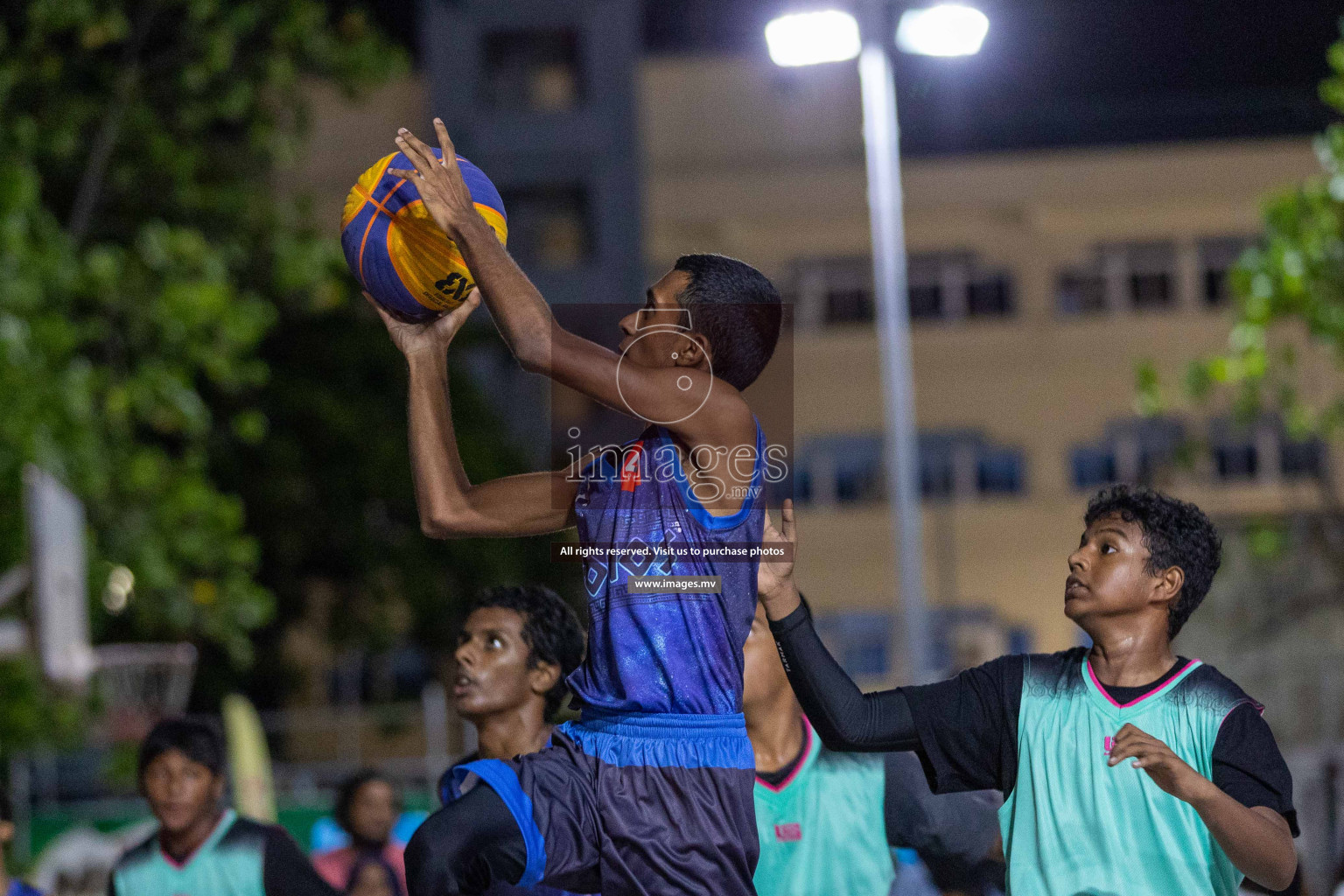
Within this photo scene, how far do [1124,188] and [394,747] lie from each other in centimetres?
1684

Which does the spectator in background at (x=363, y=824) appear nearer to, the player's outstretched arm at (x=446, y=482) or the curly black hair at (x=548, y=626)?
the curly black hair at (x=548, y=626)

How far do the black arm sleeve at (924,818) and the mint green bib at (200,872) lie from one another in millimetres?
2015

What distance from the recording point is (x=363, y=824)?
777 centimetres

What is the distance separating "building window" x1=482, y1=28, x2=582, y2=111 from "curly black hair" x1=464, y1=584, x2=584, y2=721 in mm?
30299

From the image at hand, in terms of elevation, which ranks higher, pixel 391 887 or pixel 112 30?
pixel 112 30

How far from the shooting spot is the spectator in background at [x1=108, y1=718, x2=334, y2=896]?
546 cm

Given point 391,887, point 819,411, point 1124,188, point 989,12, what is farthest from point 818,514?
point 391,887

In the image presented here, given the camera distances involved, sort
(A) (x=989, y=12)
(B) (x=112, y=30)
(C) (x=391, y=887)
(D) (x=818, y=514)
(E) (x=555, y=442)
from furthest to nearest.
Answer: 1. (D) (x=818, y=514)
2. (B) (x=112, y=30)
3. (A) (x=989, y=12)
4. (C) (x=391, y=887)
5. (E) (x=555, y=442)

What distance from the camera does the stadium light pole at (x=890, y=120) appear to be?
1006 cm

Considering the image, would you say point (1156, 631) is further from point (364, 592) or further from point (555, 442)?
point (364, 592)

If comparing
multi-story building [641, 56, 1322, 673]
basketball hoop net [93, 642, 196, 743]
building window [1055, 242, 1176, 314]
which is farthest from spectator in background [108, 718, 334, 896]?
building window [1055, 242, 1176, 314]

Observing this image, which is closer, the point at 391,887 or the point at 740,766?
the point at 740,766

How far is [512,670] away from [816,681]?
1.39 metres

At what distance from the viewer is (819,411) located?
3212 cm
